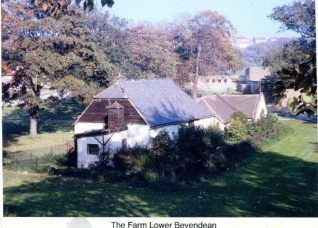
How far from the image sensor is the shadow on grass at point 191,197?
13.1 meters

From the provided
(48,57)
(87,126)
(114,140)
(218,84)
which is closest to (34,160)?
(87,126)

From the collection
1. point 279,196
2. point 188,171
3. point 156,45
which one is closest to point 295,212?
point 279,196

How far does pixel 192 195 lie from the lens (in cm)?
1612

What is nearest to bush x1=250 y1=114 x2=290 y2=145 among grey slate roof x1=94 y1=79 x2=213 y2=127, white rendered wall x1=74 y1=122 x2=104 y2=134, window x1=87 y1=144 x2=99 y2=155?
grey slate roof x1=94 y1=79 x2=213 y2=127

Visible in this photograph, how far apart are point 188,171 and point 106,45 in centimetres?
3602

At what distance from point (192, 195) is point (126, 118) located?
8.34 meters

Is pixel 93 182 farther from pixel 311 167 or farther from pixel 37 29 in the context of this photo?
pixel 37 29

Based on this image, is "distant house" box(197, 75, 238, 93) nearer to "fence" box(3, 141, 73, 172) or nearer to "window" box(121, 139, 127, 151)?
"fence" box(3, 141, 73, 172)

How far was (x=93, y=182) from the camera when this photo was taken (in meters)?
18.9

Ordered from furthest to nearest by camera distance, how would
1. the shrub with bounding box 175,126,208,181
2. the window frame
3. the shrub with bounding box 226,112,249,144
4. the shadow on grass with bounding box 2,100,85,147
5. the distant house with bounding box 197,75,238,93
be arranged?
1. the distant house with bounding box 197,75,238,93
2. the shadow on grass with bounding box 2,100,85,147
3. the shrub with bounding box 226,112,249,144
4. the window frame
5. the shrub with bounding box 175,126,208,181

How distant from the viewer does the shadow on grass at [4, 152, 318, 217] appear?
514 inches

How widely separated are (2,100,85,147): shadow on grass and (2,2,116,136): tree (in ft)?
7.06

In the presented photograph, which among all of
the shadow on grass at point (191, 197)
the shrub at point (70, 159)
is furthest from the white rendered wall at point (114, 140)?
the shadow on grass at point (191, 197)

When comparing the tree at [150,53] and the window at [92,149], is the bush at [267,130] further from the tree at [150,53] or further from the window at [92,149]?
the tree at [150,53]
